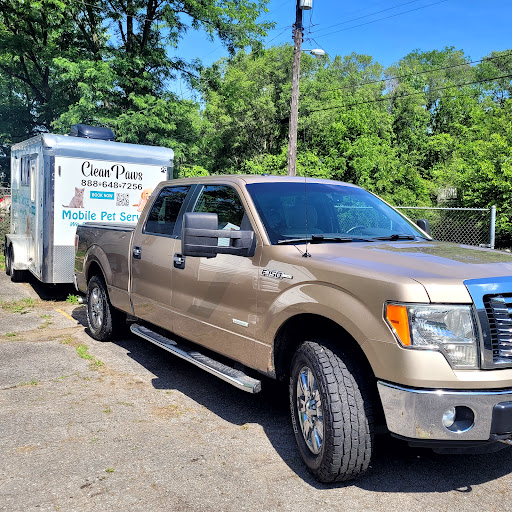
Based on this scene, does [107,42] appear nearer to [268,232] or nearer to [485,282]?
[268,232]

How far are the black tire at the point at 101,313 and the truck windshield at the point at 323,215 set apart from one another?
2.96 m

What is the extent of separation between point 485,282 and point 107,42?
22.4 metres

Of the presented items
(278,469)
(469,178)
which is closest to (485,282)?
(278,469)

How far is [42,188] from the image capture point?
29.7 ft

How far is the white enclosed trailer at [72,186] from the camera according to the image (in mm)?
8984

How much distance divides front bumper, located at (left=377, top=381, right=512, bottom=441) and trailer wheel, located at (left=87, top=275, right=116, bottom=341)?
4466 millimetres

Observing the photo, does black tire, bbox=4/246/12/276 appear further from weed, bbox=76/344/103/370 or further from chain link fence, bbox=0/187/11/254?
weed, bbox=76/344/103/370

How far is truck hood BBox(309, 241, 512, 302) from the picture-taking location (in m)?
2.92

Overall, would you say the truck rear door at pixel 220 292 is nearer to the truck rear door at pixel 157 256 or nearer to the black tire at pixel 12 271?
the truck rear door at pixel 157 256

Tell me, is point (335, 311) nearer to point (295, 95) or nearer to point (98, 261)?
point (98, 261)

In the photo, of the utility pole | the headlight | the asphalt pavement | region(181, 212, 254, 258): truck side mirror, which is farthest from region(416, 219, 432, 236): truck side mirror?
the utility pole

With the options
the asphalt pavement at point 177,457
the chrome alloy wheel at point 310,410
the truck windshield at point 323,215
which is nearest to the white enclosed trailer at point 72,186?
the asphalt pavement at point 177,457

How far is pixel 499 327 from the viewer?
114 inches

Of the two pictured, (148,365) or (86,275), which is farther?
(86,275)
